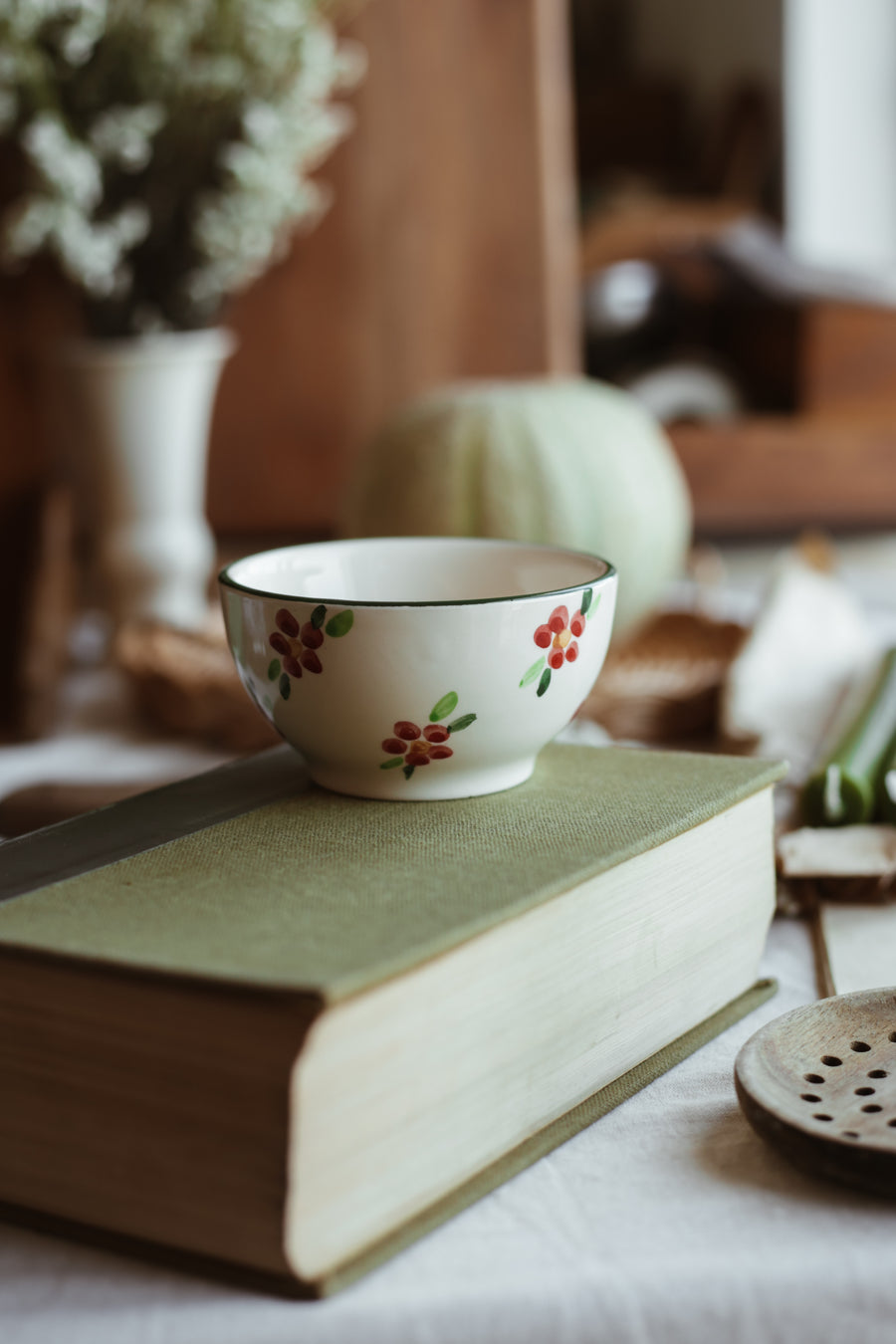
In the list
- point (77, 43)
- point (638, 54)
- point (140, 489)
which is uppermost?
point (638, 54)

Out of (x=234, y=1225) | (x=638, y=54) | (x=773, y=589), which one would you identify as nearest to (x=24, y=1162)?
(x=234, y=1225)

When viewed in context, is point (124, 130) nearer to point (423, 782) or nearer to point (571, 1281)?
point (423, 782)

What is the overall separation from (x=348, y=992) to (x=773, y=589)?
2.02ft

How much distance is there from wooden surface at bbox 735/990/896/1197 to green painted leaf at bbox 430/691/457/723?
113 mm

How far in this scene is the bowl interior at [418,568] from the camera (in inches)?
17.4

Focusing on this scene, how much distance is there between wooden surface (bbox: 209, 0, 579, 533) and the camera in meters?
1.18

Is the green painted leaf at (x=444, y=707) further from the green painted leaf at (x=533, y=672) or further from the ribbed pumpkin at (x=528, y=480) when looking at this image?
the ribbed pumpkin at (x=528, y=480)

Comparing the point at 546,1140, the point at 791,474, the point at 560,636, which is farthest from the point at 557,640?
the point at 791,474

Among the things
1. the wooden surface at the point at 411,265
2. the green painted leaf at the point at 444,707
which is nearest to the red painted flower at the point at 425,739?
the green painted leaf at the point at 444,707

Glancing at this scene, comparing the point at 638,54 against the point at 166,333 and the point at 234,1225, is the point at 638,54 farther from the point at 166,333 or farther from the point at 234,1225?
the point at 234,1225

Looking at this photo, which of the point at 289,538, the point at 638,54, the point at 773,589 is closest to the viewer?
the point at 773,589

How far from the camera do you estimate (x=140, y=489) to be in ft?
3.19

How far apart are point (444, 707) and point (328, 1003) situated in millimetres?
132

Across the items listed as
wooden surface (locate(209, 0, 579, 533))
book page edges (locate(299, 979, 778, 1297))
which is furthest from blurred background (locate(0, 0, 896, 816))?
book page edges (locate(299, 979, 778, 1297))
